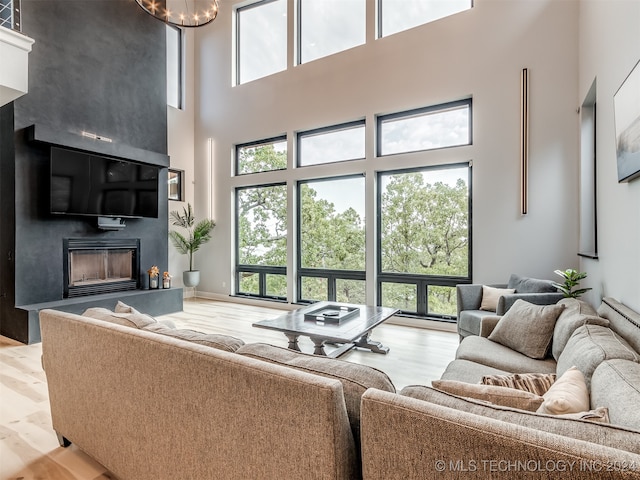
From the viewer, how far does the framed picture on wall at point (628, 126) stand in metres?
1.99

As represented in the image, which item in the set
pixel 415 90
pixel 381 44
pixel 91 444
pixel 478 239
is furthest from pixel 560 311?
pixel 381 44

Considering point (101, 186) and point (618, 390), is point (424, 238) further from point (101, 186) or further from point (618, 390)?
point (101, 186)

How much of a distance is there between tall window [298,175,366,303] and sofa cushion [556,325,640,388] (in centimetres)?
354

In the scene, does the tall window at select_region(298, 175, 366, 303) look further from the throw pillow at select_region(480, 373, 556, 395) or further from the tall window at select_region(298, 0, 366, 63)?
the throw pillow at select_region(480, 373, 556, 395)

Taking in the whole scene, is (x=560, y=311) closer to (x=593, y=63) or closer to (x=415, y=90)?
(x=593, y=63)

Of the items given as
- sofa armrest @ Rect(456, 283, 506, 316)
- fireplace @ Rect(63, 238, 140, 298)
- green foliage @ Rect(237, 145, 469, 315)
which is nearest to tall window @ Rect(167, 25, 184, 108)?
green foliage @ Rect(237, 145, 469, 315)

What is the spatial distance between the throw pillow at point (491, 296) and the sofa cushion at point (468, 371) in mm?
1662

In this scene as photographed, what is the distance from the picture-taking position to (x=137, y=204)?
526cm

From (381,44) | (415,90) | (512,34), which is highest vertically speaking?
(381,44)

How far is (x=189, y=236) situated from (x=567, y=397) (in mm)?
6774

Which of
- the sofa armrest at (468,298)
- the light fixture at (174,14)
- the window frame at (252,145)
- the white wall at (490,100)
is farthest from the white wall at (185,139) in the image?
the sofa armrest at (468,298)

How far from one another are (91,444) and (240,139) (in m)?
5.60

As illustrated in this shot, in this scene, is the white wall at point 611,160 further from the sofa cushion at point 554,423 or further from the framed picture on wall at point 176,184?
the framed picture on wall at point 176,184

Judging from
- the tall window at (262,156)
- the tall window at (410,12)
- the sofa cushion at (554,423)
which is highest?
the tall window at (410,12)
